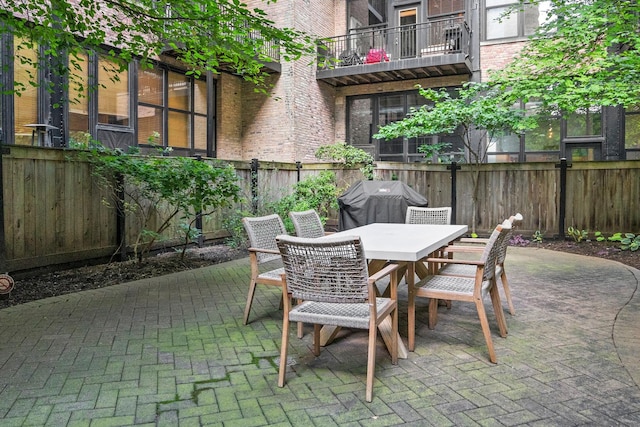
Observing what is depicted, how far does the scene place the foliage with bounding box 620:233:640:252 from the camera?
7.97 meters

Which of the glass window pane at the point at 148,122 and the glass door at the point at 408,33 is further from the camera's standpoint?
the glass door at the point at 408,33

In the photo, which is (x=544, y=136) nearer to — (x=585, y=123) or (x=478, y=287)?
(x=585, y=123)

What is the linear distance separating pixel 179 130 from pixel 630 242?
11059 millimetres

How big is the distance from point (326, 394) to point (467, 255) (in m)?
5.74

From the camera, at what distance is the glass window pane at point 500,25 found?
12641mm

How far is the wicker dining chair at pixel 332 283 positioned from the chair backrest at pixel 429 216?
3.03 m

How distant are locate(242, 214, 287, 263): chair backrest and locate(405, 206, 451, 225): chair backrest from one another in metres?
2.06

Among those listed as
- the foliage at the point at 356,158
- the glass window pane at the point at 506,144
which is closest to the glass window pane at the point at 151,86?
the foliage at the point at 356,158

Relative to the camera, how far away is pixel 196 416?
2420mm

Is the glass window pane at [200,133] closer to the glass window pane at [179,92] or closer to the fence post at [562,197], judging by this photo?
the glass window pane at [179,92]

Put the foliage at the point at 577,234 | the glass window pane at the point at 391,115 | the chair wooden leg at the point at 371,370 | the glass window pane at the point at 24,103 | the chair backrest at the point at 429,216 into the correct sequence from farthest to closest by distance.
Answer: the glass window pane at the point at 391,115 < the foliage at the point at 577,234 < the glass window pane at the point at 24,103 < the chair backrest at the point at 429,216 < the chair wooden leg at the point at 371,370

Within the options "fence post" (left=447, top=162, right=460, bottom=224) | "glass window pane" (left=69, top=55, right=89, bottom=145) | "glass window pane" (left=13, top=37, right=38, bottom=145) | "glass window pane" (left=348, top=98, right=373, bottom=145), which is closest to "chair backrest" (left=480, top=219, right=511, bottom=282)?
"fence post" (left=447, top=162, right=460, bottom=224)

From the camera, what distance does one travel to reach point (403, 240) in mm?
3961

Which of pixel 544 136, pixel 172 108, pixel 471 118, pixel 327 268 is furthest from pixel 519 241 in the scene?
pixel 172 108
